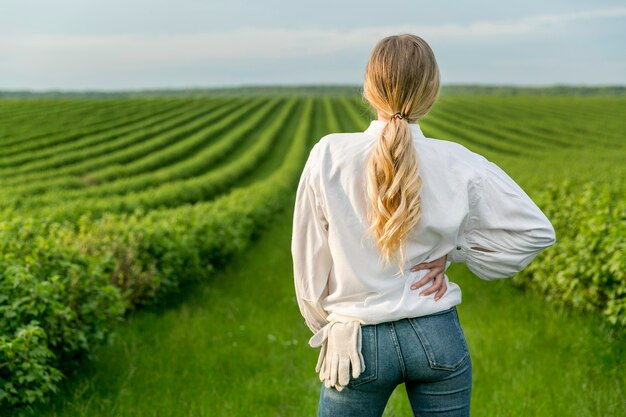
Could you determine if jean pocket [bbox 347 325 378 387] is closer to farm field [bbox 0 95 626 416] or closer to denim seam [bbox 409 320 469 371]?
denim seam [bbox 409 320 469 371]

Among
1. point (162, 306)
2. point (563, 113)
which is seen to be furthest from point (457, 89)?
point (162, 306)

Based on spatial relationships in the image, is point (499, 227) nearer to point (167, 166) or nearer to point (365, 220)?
point (365, 220)

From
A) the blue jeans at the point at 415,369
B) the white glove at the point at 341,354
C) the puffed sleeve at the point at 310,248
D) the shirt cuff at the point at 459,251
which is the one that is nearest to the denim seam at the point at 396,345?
the blue jeans at the point at 415,369

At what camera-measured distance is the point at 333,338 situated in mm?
2232

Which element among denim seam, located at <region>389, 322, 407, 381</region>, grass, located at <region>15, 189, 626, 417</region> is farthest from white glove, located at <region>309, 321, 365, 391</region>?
grass, located at <region>15, 189, 626, 417</region>

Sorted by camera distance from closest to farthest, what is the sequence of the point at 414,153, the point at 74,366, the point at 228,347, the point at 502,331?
1. the point at 414,153
2. the point at 74,366
3. the point at 228,347
4. the point at 502,331

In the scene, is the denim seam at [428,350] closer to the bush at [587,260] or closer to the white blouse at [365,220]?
the white blouse at [365,220]

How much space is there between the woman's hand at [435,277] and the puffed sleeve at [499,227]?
128mm

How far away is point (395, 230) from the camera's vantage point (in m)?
2.09

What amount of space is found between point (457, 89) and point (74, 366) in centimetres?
13338

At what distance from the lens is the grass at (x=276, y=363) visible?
16.3ft

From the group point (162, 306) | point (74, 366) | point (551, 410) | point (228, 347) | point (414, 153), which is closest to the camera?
point (414, 153)

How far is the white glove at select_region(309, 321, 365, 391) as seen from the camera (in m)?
2.15

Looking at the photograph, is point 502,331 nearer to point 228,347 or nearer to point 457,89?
point 228,347
